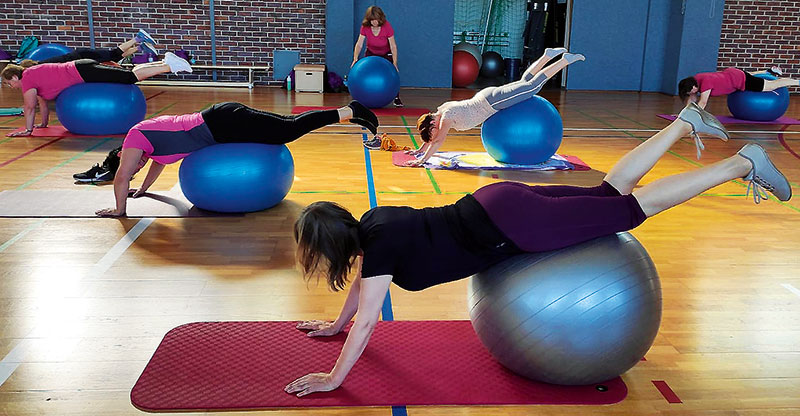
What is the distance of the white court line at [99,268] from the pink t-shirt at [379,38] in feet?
17.3

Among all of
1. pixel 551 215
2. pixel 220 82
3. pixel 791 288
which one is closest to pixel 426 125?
pixel 791 288

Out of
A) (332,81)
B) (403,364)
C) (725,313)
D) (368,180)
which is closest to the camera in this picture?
(403,364)

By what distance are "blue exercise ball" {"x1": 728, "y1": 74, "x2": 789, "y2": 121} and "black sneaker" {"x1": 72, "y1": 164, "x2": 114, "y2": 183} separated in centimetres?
687

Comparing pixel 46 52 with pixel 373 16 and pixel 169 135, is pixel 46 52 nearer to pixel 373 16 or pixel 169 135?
pixel 373 16

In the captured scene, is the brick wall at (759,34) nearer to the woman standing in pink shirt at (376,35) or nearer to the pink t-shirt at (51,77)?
the woman standing in pink shirt at (376,35)

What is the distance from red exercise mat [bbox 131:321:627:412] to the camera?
225 centimetres

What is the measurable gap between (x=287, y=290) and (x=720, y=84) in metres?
6.21

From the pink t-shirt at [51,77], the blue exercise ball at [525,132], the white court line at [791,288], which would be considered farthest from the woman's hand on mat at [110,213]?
the white court line at [791,288]

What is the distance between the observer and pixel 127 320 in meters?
2.83

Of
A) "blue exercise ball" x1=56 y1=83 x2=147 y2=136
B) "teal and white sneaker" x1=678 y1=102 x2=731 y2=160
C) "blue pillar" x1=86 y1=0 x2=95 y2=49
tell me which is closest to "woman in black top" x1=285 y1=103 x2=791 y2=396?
"teal and white sneaker" x1=678 y1=102 x2=731 y2=160

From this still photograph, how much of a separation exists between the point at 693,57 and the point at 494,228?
992cm

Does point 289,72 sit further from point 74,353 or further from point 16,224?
point 74,353

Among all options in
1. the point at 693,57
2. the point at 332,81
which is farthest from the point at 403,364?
the point at 693,57

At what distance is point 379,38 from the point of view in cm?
878
